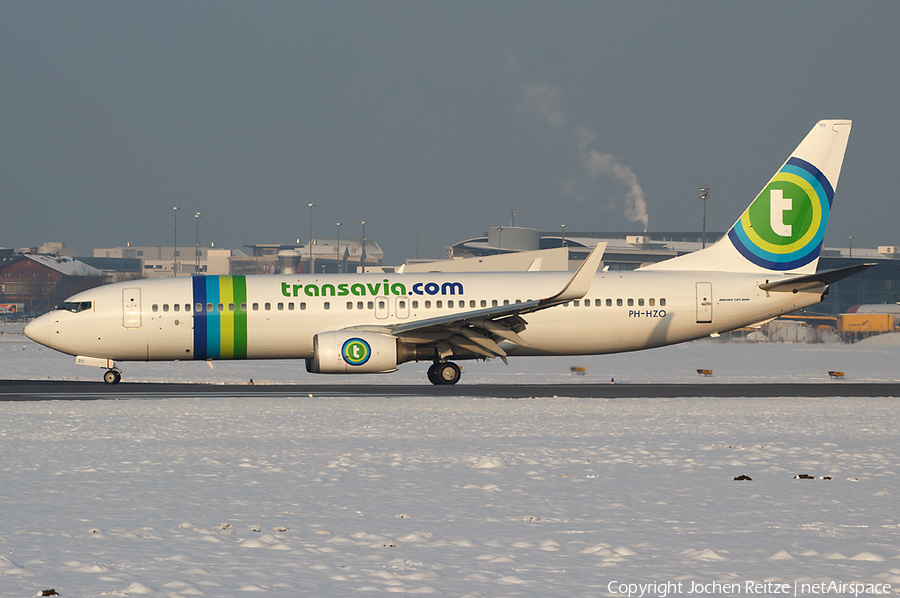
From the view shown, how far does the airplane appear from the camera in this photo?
91.1 feet

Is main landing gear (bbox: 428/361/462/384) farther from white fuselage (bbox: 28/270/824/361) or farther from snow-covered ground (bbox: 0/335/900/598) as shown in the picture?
snow-covered ground (bbox: 0/335/900/598)

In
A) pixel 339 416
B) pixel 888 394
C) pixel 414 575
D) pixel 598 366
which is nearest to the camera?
pixel 414 575

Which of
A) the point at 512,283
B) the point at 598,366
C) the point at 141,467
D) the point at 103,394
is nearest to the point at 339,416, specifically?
the point at 141,467

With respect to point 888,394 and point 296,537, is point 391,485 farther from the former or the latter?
point 888,394

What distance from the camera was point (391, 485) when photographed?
460 inches

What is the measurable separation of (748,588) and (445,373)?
20499 millimetres

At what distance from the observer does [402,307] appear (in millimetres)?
28094

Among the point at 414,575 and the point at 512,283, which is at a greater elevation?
the point at 512,283

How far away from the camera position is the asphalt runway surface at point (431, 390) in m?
23.6

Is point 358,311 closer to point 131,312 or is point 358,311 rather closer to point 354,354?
point 354,354

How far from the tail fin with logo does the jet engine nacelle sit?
12.2 m

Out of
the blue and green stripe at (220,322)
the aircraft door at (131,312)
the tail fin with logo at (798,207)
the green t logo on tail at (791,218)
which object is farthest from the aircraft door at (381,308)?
the green t logo on tail at (791,218)

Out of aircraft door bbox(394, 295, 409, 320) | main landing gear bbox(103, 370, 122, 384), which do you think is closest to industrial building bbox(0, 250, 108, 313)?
main landing gear bbox(103, 370, 122, 384)

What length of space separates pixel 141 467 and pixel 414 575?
6532mm
